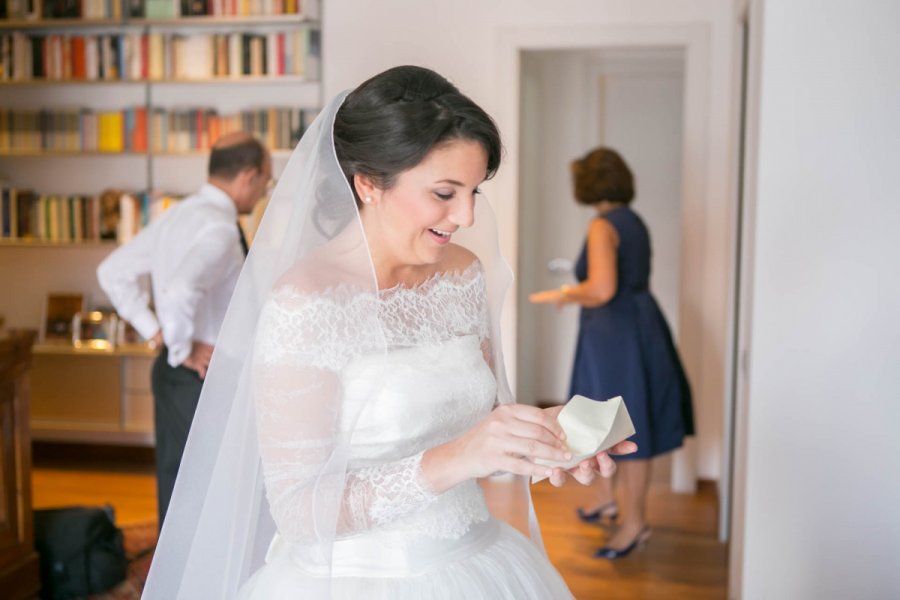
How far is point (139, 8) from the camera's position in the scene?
5320 millimetres

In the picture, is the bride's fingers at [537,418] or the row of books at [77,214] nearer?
the bride's fingers at [537,418]

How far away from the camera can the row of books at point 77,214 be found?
5.39 m

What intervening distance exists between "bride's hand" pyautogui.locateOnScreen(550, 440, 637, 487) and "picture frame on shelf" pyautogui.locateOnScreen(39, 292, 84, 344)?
458 centimetres

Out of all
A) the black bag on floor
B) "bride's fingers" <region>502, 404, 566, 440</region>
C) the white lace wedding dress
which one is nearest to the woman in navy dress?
the black bag on floor

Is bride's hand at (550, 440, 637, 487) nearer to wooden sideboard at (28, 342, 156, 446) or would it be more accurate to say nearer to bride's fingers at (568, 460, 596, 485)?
bride's fingers at (568, 460, 596, 485)

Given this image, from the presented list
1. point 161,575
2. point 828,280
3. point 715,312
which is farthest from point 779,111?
point 715,312

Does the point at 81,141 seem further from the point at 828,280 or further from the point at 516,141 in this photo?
the point at 828,280

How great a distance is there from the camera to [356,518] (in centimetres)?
156

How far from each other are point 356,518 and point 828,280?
5.59 feet

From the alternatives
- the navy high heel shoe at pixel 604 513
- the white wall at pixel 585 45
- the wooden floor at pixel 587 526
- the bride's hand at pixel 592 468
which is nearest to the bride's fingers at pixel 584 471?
the bride's hand at pixel 592 468

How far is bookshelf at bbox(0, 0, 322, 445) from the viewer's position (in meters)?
5.28

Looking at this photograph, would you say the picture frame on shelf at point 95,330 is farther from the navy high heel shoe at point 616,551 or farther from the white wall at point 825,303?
the white wall at point 825,303

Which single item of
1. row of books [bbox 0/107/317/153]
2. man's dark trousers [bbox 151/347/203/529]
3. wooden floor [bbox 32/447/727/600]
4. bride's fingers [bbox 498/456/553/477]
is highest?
row of books [bbox 0/107/317/153]

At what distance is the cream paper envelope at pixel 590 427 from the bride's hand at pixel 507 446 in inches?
0.6
